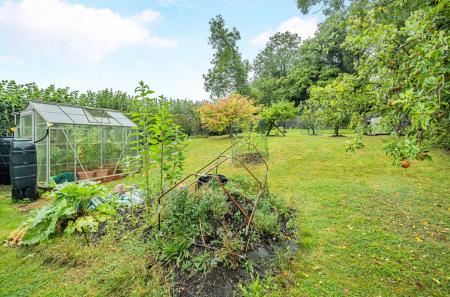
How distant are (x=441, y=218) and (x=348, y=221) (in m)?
1.47

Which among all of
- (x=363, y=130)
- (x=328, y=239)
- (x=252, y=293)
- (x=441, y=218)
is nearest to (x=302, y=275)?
(x=252, y=293)

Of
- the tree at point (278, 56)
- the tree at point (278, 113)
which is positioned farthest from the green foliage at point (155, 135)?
the tree at point (278, 56)

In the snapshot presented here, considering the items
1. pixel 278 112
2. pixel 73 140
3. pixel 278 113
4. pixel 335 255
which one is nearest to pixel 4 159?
pixel 73 140

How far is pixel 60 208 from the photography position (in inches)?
110

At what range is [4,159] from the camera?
5785 millimetres

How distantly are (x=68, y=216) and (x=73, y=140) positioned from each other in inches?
145

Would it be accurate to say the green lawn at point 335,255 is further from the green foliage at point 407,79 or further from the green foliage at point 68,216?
the green foliage at point 407,79

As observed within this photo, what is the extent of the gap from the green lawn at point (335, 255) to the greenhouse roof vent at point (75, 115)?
2.11m

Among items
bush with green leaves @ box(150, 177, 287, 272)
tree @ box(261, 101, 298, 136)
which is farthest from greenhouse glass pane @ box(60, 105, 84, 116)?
tree @ box(261, 101, 298, 136)

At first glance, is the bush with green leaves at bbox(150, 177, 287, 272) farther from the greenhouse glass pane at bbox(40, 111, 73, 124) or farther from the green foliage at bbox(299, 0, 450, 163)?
the greenhouse glass pane at bbox(40, 111, 73, 124)

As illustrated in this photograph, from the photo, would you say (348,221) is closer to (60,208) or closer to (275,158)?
(60,208)

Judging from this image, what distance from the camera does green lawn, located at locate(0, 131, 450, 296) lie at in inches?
79.9

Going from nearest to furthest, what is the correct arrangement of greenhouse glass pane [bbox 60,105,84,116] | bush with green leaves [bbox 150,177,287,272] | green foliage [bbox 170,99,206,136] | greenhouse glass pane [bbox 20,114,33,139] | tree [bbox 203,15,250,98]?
1. bush with green leaves [bbox 150,177,287,272]
2. greenhouse glass pane [bbox 20,114,33,139]
3. greenhouse glass pane [bbox 60,105,84,116]
4. green foliage [bbox 170,99,206,136]
5. tree [bbox 203,15,250,98]

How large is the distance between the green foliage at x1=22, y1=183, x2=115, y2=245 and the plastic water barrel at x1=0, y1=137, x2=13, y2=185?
419 cm
